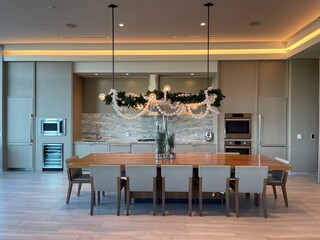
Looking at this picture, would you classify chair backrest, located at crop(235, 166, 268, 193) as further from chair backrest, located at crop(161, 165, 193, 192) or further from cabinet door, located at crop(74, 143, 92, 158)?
cabinet door, located at crop(74, 143, 92, 158)

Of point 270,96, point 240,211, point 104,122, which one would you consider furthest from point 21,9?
point 270,96

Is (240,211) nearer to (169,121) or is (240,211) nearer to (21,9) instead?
(169,121)

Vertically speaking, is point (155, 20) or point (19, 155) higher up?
point (155, 20)

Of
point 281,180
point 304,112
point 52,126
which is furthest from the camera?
point 52,126

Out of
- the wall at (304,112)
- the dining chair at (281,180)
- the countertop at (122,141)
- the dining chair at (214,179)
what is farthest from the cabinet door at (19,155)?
the wall at (304,112)

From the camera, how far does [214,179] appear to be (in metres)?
3.74

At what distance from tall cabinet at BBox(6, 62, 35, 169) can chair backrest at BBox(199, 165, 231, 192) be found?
504 centimetres

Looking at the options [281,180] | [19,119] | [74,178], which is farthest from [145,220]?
[19,119]

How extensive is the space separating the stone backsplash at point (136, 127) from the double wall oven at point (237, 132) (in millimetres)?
768

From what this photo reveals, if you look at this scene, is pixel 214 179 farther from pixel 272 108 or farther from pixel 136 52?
pixel 136 52

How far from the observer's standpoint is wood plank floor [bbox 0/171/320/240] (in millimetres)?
3188

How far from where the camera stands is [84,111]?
297 inches

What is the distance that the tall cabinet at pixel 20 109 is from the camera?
267 inches

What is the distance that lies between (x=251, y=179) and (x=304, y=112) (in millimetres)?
3698
